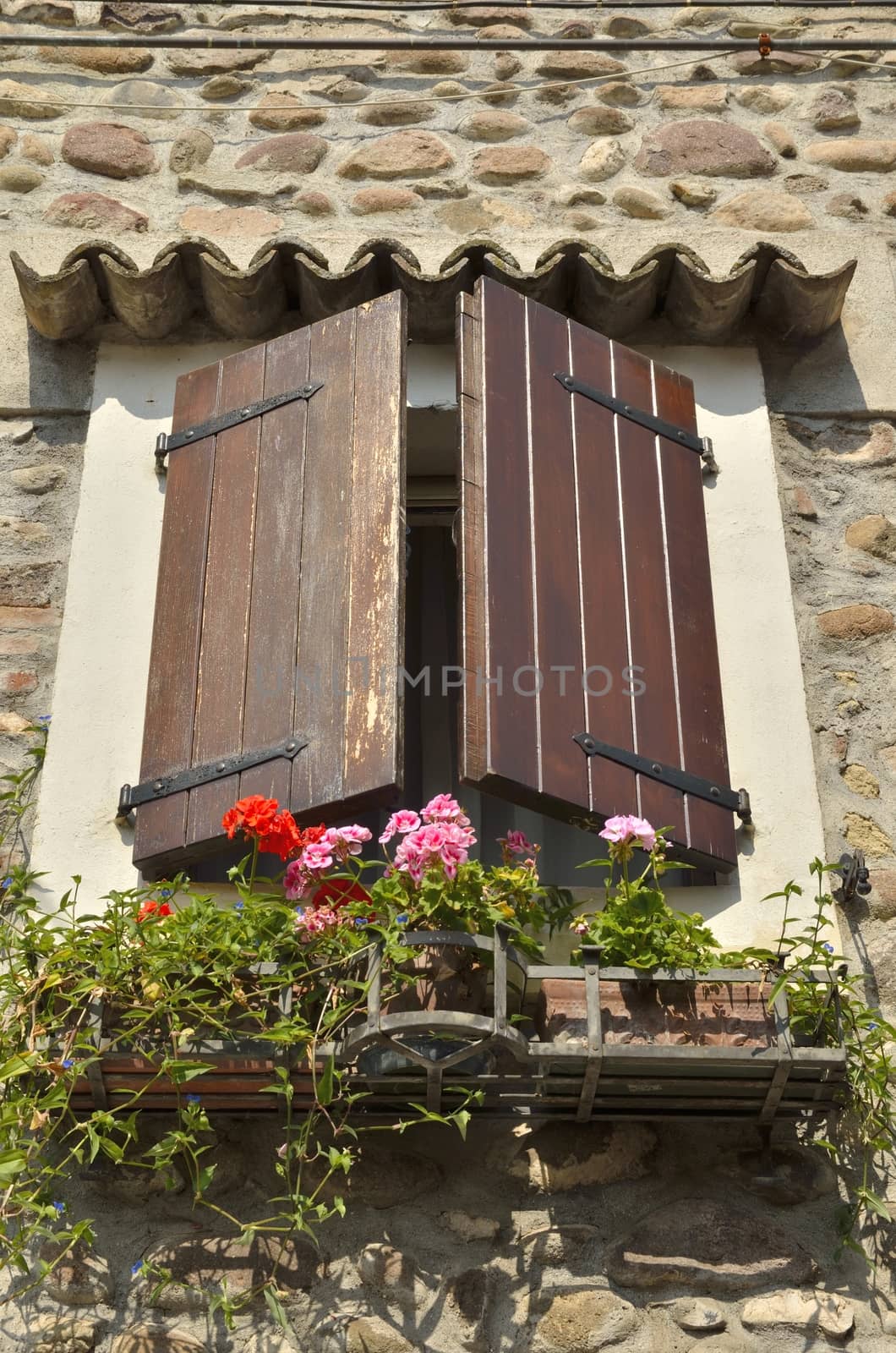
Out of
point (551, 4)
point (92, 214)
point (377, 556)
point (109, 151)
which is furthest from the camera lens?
point (551, 4)

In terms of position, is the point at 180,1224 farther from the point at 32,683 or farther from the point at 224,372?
the point at 224,372

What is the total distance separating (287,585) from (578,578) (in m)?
0.61

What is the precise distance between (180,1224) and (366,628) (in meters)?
1.19

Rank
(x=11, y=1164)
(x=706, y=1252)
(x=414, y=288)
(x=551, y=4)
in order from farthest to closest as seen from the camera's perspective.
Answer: (x=551, y=4) < (x=414, y=288) < (x=706, y=1252) < (x=11, y=1164)

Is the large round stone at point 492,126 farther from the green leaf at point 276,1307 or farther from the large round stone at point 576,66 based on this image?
the green leaf at point 276,1307

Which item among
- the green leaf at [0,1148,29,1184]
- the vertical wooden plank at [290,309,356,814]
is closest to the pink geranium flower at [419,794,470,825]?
the vertical wooden plank at [290,309,356,814]

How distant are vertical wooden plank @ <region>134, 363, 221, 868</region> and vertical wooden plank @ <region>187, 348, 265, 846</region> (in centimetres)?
2

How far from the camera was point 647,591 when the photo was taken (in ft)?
12.3

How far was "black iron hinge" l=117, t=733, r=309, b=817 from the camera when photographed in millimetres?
3428

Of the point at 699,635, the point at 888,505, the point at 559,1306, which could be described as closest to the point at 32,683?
the point at 699,635

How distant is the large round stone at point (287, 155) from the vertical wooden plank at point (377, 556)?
96 cm

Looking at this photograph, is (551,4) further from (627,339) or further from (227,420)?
(227,420)

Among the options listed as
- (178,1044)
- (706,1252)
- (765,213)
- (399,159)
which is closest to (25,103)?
(399,159)

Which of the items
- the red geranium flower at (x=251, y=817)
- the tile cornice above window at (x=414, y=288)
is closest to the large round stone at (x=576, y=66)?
the tile cornice above window at (x=414, y=288)
